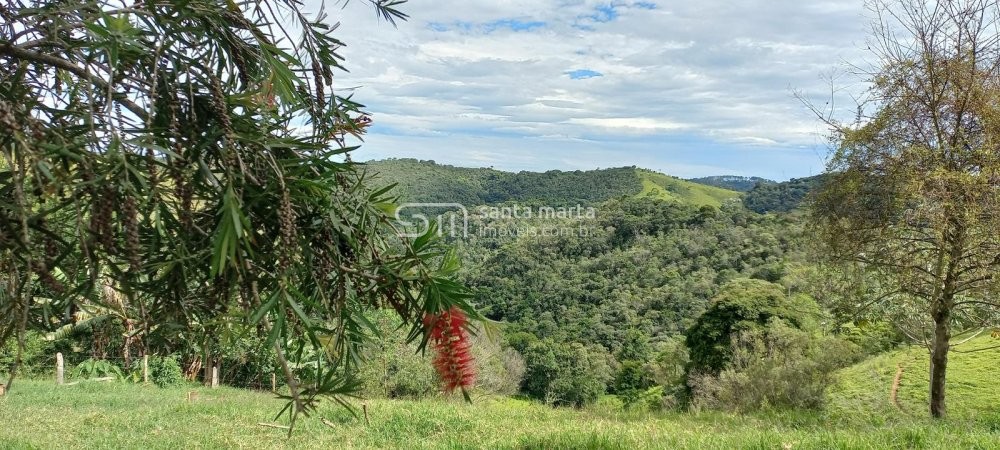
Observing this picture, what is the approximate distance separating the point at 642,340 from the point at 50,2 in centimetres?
3068

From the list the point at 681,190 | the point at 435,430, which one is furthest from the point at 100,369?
the point at 681,190

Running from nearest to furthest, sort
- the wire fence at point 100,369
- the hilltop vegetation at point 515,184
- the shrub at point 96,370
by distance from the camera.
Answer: the wire fence at point 100,369, the shrub at point 96,370, the hilltop vegetation at point 515,184

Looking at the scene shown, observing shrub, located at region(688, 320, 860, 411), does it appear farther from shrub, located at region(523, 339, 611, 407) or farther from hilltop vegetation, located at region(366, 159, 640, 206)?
hilltop vegetation, located at region(366, 159, 640, 206)

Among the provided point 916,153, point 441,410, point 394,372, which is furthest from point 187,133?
point 394,372

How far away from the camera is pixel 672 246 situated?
41969 mm

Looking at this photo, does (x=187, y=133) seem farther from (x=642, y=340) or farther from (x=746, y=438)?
(x=642, y=340)

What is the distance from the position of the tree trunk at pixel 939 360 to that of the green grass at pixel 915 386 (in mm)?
434

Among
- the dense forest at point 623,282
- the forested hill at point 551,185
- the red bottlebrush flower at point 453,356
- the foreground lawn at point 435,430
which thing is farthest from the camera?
the forested hill at point 551,185

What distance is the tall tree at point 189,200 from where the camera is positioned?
2.69ft

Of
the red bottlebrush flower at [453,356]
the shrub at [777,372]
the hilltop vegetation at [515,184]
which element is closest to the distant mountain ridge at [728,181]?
the hilltop vegetation at [515,184]

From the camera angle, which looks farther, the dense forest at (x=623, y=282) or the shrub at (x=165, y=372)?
the dense forest at (x=623, y=282)

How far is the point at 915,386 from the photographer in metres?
9.75

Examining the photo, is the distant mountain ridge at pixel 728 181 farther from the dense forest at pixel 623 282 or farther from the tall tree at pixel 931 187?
the tall tree at pixel 931 187

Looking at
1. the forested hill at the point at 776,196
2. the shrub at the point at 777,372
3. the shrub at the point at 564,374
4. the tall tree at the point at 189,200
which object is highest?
the forested hill at the point at 776,196
